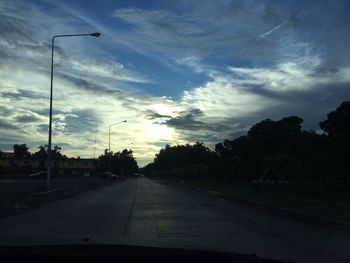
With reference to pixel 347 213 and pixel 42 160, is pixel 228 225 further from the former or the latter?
pixel 42 160

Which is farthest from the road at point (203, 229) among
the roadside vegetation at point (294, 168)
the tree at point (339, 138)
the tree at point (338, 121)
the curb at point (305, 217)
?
the tree at point (338, 121)

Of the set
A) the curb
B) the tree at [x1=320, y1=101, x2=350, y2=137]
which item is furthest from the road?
the tree at [x1=320, y1=101, x2=350, y2=137]

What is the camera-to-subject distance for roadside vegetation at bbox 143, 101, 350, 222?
32.1 metres

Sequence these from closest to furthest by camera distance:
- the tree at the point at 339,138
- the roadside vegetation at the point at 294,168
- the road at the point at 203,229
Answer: the road at the point at 203,229
the roadside vegetation at the point at 294,168
the tree at the point at 339,138

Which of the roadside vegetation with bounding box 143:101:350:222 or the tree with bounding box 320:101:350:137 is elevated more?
the tree with bounding box 320:101:350:137

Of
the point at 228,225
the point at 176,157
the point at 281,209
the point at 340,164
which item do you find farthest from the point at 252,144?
the point at 176,157

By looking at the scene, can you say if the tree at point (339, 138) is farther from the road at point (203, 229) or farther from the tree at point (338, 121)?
the road at point (203, 229)

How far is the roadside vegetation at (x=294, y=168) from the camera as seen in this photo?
32094 millimetres

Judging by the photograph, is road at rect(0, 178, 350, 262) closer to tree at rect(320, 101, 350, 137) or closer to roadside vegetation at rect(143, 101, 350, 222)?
roadside vegetation at rect(143, 101, 350, 222)

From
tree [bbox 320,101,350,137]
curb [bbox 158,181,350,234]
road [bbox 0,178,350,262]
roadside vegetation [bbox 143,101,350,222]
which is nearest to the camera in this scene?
road [bbox 0,178,350,262]

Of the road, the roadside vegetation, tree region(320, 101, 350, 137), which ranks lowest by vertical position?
the road

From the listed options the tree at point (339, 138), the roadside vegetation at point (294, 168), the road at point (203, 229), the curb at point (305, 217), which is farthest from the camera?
the tree at point (339, 138)

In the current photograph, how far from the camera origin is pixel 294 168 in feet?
135

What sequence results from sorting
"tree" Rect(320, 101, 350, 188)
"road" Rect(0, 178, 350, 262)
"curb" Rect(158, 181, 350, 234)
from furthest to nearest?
"tree" Rect(320, 101, 350, 188) → "curb" Rect(158, 181, 350, 234) → "road" Rect(0, 178, 350, 262)
